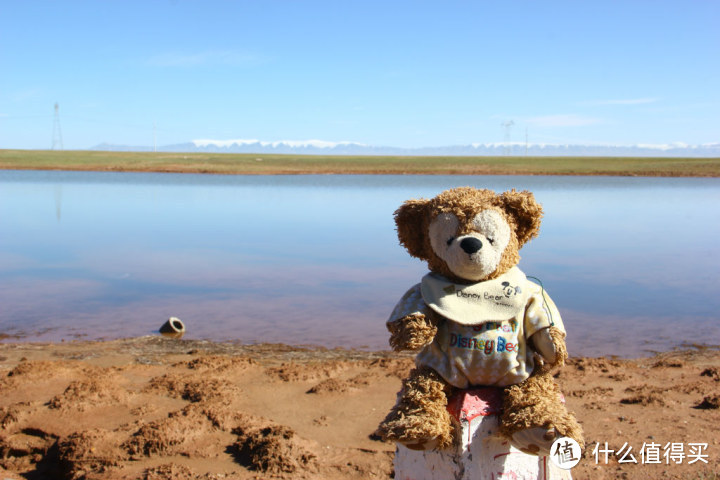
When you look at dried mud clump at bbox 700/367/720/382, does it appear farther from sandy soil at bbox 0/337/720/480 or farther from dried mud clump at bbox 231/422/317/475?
dried mud clump at bbox 231/422/317/475

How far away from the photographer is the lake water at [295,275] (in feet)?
27.9

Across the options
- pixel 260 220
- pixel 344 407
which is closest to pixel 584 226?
pixel 260 220

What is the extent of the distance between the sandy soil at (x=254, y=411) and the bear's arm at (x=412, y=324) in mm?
1862

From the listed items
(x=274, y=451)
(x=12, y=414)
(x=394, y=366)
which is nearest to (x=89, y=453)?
(x=12, y=414)

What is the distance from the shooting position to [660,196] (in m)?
32.2

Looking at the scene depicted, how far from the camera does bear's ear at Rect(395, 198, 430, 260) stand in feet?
10.7

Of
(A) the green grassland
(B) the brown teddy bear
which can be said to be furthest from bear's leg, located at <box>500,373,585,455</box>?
(A) the green grassland

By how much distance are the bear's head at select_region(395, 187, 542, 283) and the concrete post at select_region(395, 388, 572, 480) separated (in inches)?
22.4

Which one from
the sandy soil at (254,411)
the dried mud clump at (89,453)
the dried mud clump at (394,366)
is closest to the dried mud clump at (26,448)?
the sandy soil at (254,411)

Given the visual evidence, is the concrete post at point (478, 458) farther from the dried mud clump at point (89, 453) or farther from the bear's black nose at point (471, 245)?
the dried mud clump at point (89, 453)

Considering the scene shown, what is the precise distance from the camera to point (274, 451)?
452cm

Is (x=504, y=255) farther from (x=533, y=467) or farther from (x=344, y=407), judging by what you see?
(x=344, y=407)

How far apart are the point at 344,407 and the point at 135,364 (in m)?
2.42

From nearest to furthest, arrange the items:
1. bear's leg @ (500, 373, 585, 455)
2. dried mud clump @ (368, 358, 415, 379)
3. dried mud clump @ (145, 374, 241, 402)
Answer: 1. bear's leg @ (500, 373, 585, 455)
2. dried mud clump @ (145, 374, 241, 402)
3. dried mud clump @ (368, 358, 415, 379)
